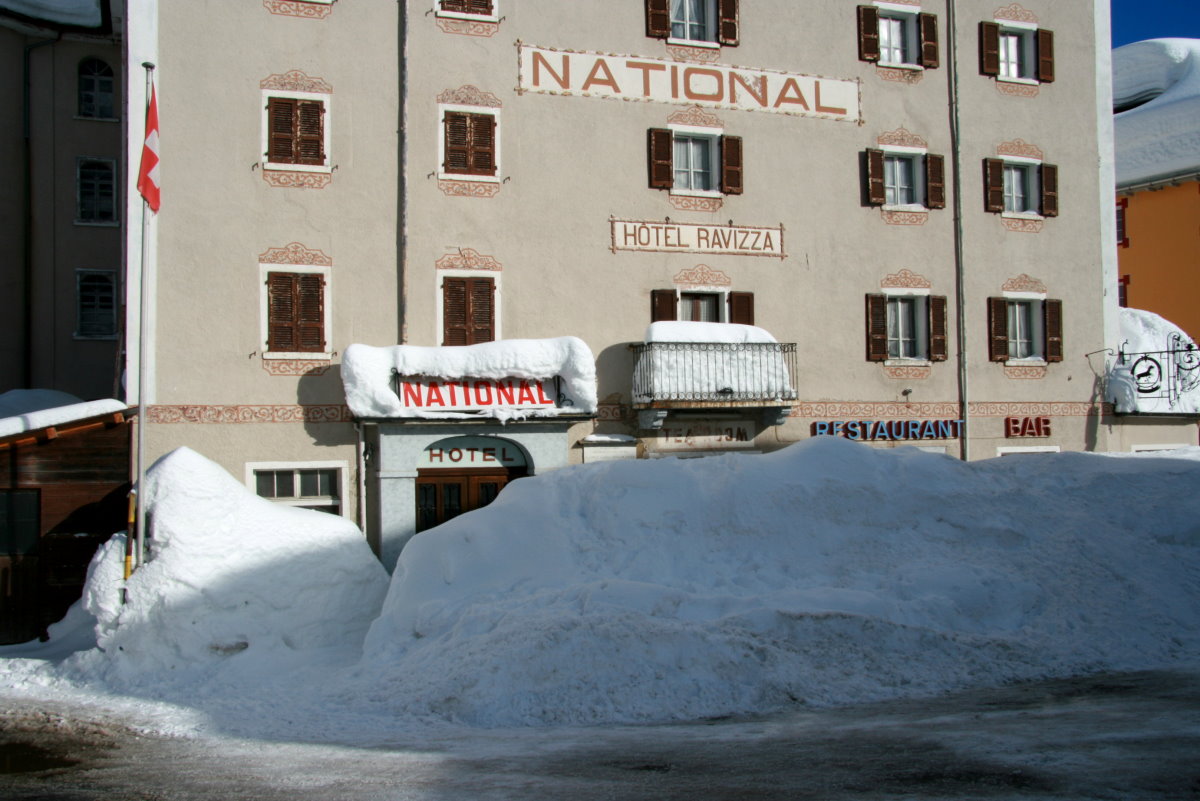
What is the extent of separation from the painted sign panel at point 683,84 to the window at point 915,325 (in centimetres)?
401

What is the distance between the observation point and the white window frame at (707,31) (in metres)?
21.8

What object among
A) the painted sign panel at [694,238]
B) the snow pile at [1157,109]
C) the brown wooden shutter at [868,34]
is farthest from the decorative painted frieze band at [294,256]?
the snow pile at [1157,109]

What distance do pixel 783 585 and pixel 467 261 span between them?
919cm

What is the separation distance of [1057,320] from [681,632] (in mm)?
15915

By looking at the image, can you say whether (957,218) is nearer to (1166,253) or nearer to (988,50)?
(988,50)

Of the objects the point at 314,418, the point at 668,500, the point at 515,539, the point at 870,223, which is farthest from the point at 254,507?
the point at 870,223

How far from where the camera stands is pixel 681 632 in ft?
39.4

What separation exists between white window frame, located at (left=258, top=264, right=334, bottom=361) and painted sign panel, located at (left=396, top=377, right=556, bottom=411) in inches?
62.3

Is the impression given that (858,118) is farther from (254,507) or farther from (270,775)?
(270,775)

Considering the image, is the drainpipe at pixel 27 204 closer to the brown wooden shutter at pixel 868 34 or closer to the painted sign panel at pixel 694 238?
the painted sign panel at pixel 694 238

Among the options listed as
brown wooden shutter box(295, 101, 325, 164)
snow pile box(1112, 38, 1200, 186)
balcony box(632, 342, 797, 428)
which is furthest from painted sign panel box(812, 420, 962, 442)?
snow pile box(1112, 38, 1200, 186)

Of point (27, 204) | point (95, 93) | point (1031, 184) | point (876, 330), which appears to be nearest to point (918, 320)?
point (876, 330)

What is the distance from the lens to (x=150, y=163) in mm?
15234

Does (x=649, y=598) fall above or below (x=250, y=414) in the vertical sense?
below
